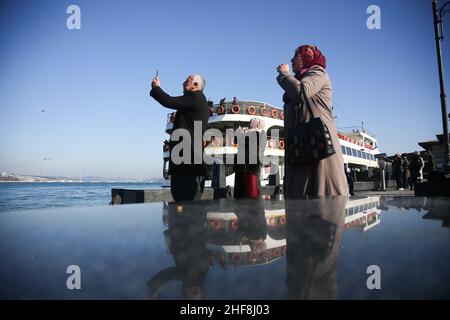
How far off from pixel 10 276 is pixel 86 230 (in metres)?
0.50

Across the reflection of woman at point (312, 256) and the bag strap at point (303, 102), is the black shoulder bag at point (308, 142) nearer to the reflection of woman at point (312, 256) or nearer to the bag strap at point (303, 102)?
the bag strap at point (303, 102)

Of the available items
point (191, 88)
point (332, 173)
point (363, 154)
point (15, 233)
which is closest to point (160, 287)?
point (15, 233)

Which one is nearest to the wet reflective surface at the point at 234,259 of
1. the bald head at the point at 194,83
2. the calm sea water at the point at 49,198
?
the bald head at the point at 194,83

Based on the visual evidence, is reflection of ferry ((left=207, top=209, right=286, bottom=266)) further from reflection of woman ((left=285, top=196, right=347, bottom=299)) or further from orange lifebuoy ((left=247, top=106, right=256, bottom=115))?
orange lifebuoy ((left=247, top=106, right=256, bottom=115))

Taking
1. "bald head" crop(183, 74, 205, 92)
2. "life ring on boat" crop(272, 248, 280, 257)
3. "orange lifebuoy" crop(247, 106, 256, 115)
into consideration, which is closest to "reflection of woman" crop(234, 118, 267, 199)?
"bald head" crop(183, 74, 205, 92)

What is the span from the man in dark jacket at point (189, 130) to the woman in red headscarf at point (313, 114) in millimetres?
870

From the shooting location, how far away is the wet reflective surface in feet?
1.54

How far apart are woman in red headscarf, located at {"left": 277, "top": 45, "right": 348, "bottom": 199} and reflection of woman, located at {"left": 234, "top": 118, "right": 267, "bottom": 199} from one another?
74 centimetres

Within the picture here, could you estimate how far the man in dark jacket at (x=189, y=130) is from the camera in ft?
8.66

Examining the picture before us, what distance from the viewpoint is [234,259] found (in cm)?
66

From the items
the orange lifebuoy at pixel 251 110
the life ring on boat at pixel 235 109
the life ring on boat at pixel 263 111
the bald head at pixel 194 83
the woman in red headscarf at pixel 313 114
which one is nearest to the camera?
the woman in red headscarf at pixel 313 114

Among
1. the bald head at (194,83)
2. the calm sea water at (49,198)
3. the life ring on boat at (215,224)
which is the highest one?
the bald head at (194,83)

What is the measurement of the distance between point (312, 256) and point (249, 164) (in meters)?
2.64

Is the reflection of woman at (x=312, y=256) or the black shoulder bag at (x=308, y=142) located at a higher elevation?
the black shoulder bag at (x=308, y=142)
